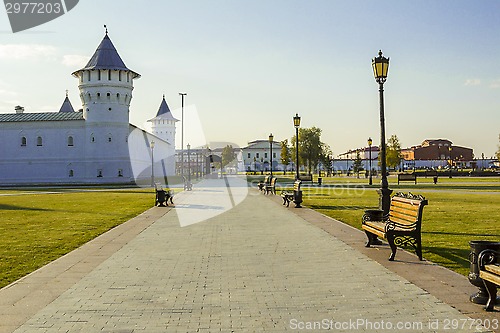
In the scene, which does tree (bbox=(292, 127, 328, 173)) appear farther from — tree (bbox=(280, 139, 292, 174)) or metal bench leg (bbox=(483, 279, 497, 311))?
metal bench leg (bbox=(483, 279, 497, 311))

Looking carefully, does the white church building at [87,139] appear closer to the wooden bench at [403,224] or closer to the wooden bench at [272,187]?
the wooden bench at [272,187]

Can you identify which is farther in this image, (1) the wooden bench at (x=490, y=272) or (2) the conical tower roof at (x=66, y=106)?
(2) the conical tower roof at (x=66, y=106)

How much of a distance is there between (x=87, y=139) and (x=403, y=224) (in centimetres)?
6141

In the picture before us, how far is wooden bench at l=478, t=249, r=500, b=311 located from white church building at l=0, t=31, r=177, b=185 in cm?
6014

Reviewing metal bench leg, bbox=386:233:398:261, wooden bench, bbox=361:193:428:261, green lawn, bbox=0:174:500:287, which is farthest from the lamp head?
metal bench leg, bbox=386:233:398:261

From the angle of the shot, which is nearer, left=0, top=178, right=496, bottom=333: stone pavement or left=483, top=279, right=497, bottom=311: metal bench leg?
left=0, top=178, right=496, bottom=333: stone pavement

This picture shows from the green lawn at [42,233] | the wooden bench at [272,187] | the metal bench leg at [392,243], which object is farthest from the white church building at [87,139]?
the metal bench leg at [392,243]

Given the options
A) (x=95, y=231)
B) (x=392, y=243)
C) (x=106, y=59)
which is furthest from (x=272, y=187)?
(x=106, y=59)

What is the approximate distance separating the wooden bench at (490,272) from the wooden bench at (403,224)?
8.19 ft

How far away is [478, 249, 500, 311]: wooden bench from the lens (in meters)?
5.46

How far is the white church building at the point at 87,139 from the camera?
64.7m

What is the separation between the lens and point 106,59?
65812 millimetres

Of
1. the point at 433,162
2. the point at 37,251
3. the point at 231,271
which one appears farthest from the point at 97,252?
the point at 433,162

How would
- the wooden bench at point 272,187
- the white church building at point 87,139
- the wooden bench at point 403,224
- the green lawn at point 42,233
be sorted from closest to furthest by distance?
the wooden bench at point 403,224
the green lawn at point 42,233
the wooden bench at point 272,187
the white church building at point 87,139
